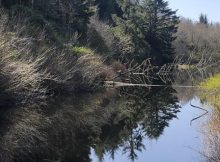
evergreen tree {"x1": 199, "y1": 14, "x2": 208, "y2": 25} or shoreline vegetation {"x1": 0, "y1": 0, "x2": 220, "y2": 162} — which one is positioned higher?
shoreline vegetation {"x1": 0, "y1": 0, "x2": 220, "y2": 162}

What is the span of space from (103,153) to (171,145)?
313 cm

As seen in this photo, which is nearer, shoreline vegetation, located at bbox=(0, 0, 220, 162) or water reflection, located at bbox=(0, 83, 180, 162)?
water reflection, located at bbox=(0, 83, 180, 162)

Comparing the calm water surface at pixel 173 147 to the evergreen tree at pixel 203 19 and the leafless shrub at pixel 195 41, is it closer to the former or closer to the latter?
the leafless shrub at pixel 195 41

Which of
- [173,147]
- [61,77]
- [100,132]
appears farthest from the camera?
[61,77]

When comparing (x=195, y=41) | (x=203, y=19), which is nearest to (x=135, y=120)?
(x=195, y=41)

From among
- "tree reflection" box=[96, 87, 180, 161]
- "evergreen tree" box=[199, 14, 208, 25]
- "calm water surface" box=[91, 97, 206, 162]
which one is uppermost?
"calm water surface" box=[91, 97, 206, 162]

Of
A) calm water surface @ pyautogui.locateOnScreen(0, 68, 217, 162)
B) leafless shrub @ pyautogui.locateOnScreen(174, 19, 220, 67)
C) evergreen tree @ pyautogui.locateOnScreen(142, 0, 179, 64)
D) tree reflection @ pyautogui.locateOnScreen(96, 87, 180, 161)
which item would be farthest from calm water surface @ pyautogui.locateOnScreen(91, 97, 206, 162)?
leafless shrub @ pyautogui.locateOnScreen(174, 19, 220, 67)

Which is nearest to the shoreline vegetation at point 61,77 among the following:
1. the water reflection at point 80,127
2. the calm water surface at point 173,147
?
the water reflection at point 80,127

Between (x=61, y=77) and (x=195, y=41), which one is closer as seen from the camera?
(x=61, y=77)

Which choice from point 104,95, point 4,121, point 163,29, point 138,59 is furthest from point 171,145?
point 163,29

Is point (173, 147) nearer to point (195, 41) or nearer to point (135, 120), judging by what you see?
point (135, 120)

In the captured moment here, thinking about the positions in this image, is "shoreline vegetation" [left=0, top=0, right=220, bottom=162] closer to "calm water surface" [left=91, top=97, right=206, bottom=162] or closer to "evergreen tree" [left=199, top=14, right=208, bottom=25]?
"calm water surface" [left=91, top=97, right=206, bottom=162]

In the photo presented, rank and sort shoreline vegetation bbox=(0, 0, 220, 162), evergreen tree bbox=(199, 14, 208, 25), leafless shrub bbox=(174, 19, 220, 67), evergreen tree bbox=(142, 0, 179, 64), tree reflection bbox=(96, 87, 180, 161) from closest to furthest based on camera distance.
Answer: shoreline vegetation bbox=(0, 0, 220, 162), tree reflection bbox=(96, 87, 180, 161), evergreen tree bbox=(142, 0, 179, 64), leafless shrub bbox=(174, 19, 220, 67), evergreen tree bbox=(199, 14, 208, 25)

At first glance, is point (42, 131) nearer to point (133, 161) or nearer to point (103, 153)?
point (103, 153)
